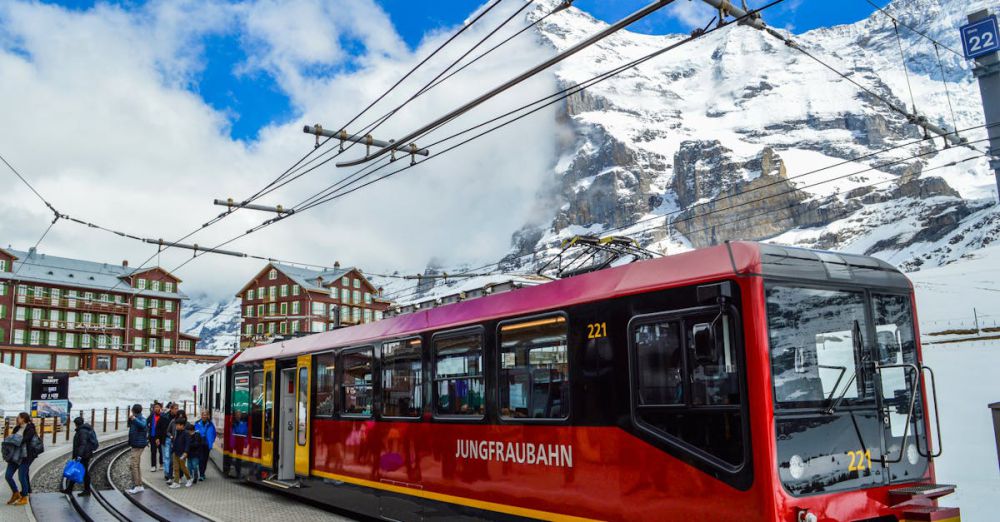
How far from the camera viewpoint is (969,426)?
17.4m

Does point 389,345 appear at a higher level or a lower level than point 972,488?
higher

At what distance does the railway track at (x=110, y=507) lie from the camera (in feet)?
44.4

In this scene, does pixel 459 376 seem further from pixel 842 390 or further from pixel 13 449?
pixel 13 449

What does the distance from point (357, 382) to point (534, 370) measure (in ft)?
16.2

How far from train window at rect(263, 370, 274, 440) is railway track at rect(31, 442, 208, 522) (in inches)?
90.1

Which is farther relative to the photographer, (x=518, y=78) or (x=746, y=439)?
(x=518, y=78)

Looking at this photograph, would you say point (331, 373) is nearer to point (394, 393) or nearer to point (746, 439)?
point (394, 393)

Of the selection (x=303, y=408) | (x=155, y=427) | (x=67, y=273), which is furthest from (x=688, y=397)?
(x=67, y=273)

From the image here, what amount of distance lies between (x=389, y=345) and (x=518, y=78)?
17.8ft

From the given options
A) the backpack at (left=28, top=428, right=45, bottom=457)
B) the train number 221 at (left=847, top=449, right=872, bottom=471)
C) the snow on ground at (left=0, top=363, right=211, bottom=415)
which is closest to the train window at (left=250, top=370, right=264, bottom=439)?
the backpack at (left=28, top=428, right=45, bottom=457)

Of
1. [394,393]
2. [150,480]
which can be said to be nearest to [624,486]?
[394,393]

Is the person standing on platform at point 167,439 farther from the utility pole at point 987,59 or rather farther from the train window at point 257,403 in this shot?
the utility pole at point 987,59

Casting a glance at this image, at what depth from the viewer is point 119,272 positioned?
91.9 m

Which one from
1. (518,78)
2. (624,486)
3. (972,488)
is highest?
(518,78)
